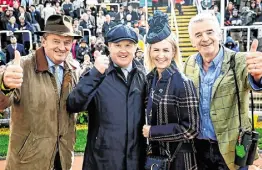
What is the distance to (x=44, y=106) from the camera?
145 inches

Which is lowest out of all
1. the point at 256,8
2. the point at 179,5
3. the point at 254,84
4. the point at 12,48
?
the point at 12,48

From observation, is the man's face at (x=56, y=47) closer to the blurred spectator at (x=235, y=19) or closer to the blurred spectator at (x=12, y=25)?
the blurred spectator at (x=12, y=25)

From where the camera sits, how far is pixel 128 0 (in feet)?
76.2

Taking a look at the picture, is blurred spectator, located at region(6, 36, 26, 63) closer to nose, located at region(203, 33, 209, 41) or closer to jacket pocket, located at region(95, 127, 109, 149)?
jacket pocket, located at region(95, 127, 109, 149)

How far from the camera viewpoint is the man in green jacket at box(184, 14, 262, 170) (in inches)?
141

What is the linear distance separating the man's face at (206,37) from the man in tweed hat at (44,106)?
3.56ft

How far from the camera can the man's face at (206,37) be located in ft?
12.0

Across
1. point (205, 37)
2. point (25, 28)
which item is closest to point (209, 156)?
point (205, 37)

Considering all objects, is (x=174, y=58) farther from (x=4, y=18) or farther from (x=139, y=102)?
(x=4, y=18)

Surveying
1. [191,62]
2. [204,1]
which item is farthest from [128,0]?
[191,62]

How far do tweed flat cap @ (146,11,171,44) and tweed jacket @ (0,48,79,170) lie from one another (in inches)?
35.5

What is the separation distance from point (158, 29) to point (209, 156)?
116 cm

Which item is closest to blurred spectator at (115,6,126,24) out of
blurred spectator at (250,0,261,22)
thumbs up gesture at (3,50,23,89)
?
blurred spectator at (250,0,261,22)

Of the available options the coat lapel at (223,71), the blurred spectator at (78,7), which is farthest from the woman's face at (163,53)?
the blurred spectator at (78,7)
